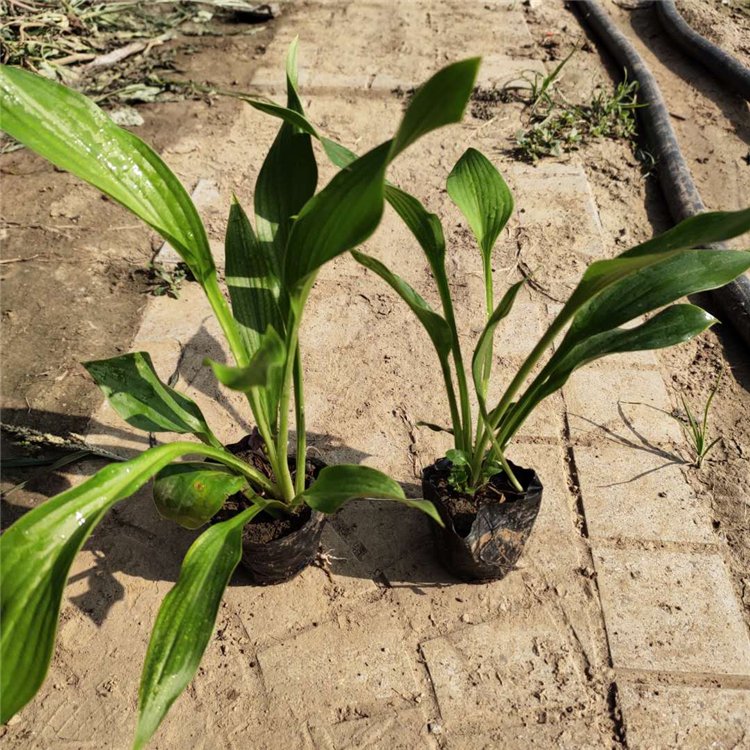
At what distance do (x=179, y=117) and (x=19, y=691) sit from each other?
2918 millimetres

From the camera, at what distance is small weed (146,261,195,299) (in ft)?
8.30

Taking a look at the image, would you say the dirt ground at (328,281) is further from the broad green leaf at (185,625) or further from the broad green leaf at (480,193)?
the broad green leaf at (480,193)

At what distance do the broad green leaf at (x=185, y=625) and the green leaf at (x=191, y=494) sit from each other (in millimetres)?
44

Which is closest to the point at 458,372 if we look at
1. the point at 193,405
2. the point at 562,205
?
the point at 193,405

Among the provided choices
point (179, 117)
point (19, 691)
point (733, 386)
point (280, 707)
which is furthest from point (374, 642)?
point (179, 117)

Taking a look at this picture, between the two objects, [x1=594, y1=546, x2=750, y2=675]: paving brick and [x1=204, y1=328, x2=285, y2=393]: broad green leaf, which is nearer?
[x1=204, y1=328, x2=285, y2=393]: broad green leaf

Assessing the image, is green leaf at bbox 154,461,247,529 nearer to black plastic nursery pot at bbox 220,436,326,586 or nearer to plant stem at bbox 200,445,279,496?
plant stem at bbox 200,445,279,496

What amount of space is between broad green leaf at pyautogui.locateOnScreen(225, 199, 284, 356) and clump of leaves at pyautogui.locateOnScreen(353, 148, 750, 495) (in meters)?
0.26

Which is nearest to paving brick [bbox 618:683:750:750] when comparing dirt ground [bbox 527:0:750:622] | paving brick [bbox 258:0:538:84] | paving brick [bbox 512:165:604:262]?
dirt ground [bbox 527:0:750:622]

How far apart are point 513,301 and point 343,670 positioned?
2.82 ft

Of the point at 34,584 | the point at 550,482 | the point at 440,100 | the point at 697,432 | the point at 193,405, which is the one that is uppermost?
the point at 440,100

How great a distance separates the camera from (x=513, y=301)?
1.37 metres

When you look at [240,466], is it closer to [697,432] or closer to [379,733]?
[379,733]

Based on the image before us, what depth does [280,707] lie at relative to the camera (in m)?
1.53
